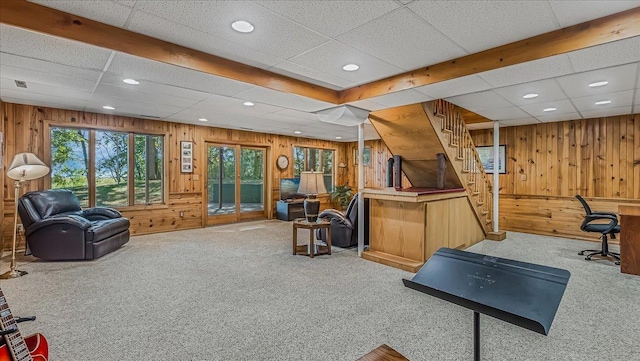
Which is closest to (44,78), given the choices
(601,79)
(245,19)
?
(245,19)

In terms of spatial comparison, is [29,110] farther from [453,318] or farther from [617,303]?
[617,303]

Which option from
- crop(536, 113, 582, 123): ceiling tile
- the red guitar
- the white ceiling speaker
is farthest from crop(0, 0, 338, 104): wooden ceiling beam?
crop(536, 113, 582, 123): ceiling tile

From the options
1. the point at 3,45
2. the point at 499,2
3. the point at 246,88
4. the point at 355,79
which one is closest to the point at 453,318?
the point at 499,2

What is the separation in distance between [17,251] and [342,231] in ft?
16.7

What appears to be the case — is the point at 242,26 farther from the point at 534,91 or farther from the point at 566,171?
the point at 566,171

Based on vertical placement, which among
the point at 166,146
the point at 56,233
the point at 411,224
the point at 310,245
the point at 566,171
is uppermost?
the point at 166,146

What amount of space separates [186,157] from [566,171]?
8.01m

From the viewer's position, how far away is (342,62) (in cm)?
310

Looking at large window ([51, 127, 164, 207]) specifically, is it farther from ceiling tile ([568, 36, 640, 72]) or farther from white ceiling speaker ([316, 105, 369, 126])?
ceiling tile ([568, 36, 640, 72])

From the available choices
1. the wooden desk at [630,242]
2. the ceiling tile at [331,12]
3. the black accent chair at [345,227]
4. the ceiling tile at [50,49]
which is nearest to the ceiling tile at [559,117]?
the wooden desk at [630,242]

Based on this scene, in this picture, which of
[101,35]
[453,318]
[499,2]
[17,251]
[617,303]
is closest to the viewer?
[499,2]

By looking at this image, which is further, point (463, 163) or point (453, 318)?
point (463, 163)

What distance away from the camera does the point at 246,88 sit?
3592 mm

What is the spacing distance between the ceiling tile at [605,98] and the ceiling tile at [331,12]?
3961mm
